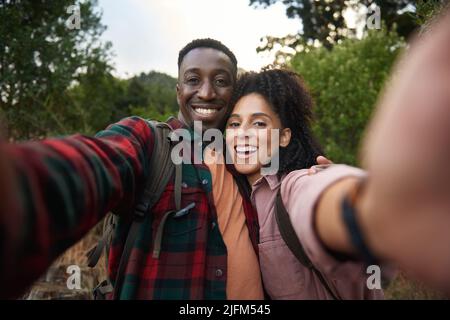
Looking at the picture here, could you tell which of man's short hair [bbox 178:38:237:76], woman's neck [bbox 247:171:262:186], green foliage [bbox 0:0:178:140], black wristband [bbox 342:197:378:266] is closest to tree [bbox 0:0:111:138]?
green foliage [bbox 0:0:178:140]

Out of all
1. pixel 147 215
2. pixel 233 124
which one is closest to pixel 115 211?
pixel 147 215

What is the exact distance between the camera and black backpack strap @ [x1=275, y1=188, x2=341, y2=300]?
4.65 feet

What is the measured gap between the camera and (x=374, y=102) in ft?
21.4

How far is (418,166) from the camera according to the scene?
0.49m

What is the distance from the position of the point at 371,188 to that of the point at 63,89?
24.6ft

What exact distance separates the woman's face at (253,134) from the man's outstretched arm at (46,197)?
2.88 ft

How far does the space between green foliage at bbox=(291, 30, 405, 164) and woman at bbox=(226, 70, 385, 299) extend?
4.28 m

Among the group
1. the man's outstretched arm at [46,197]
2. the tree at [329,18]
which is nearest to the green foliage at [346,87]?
the tree at [329,18]

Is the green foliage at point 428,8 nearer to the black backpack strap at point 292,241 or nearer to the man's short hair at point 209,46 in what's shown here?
the man's short hair at point 209,46

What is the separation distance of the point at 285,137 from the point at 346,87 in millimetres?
5066

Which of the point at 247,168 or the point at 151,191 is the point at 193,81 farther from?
the point at 151,191

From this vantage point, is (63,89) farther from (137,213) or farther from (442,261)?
(442,261)

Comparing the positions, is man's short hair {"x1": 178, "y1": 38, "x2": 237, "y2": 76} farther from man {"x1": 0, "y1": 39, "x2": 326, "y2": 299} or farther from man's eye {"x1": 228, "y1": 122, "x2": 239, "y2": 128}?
man's eye {"x1": 228, "y1": 122, "x2": 239, "y2": 128}
